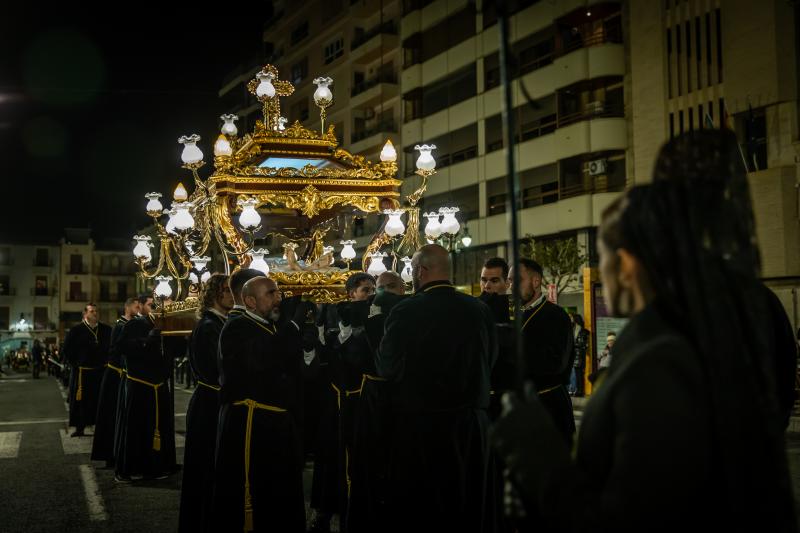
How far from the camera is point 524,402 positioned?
2.22 m

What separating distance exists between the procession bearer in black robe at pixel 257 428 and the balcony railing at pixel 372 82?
38487 mm

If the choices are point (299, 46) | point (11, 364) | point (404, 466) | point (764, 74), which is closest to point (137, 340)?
point (404, 466)

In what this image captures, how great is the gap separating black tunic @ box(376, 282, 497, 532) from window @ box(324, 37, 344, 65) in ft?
144

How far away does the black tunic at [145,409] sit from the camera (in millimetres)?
9594

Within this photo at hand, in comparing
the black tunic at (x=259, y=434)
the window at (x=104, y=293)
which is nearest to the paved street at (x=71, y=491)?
the black tunic at (x=259, y=434)

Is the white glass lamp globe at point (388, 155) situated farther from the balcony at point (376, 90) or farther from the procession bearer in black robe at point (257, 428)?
the balcony at point (376, 90)

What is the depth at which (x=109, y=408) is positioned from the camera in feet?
38.2

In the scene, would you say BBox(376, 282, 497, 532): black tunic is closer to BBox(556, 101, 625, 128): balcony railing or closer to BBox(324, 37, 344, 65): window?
BBox(556, 101, 625, 128): balcony railing

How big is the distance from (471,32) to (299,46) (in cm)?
1630

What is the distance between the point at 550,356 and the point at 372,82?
38.9 meters

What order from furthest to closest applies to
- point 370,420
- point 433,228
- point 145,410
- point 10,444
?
point 10,444, point 433,228, point 145,410, point 370,420

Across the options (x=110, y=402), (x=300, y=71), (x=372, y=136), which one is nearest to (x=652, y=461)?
(x=110, y=402)

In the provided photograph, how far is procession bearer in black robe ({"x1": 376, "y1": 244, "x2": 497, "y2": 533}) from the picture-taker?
4848 millimetres

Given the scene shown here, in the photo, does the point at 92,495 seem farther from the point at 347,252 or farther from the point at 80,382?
the point at 80,382
